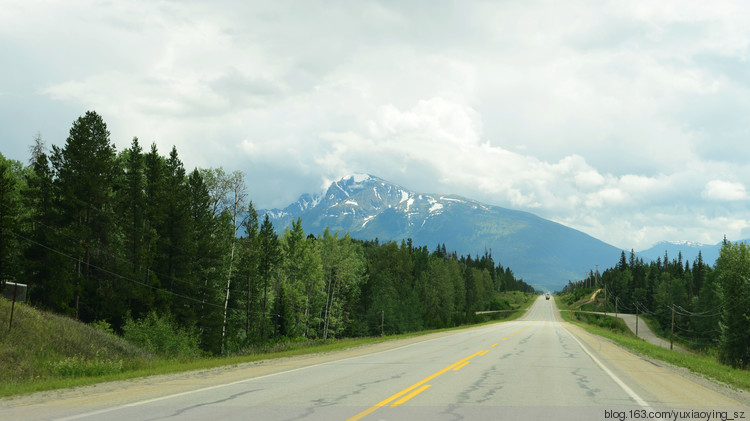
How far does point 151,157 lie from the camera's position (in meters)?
45.3

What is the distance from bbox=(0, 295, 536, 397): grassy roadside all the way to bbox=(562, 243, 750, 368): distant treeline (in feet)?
139

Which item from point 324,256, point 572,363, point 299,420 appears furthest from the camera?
point 324,256

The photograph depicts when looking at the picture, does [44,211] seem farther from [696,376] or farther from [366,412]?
[696,376]

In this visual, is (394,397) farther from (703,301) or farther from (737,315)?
(703,301)

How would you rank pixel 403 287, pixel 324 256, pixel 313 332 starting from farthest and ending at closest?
pixel 403 287 < pixel 324 256 < pixel 313 332

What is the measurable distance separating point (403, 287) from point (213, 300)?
5350 centimetres

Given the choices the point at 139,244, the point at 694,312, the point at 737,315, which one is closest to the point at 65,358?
the point at 139,244

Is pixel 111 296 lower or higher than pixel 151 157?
lower

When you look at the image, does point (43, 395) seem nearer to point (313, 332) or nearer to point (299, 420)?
point (299, 420)

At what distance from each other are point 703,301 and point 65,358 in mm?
96387

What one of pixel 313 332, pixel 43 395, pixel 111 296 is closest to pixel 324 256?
pixel 313 332

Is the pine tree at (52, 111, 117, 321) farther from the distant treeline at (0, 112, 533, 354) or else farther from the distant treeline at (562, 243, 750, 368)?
the distant treeline at (562, 243, 750, 368)

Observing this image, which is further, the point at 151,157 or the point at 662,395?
the point at 151,157

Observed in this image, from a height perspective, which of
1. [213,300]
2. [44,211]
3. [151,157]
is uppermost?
[151,157]
